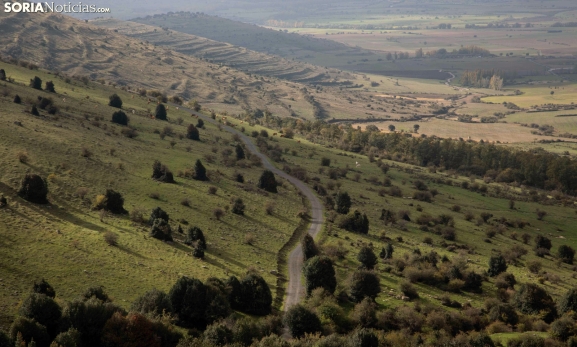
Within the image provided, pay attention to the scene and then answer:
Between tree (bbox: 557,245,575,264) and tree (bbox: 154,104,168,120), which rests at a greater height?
tree (bbox: 154,104,168,120)

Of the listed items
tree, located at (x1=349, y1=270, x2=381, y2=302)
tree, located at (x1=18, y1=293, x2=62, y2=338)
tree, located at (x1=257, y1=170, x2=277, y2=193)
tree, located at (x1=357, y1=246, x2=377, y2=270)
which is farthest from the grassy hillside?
tree, located at (x1=357, y1=246, x2=377, y2=270)

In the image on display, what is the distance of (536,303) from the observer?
163ft

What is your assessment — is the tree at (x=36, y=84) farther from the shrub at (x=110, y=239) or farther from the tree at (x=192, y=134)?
the shrub at (x=110, y=239)

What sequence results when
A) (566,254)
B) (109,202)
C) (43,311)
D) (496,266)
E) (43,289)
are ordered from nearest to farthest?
1. (43,311)
2. (43,289)
3. (496,266)
4. (109,202)
5. (566,254)

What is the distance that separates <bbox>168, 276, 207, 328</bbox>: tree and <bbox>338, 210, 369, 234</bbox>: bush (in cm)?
3514

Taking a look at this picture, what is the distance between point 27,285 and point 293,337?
764 inches

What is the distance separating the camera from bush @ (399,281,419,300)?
5147 cm

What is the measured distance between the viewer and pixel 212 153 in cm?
10588

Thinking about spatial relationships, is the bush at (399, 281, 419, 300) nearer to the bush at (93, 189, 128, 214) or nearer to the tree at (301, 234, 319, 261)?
the tree at (301, 234, 319, 261)

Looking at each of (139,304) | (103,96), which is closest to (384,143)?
(103,96)

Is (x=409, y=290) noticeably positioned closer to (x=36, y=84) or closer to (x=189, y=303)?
(x=189, y=303)

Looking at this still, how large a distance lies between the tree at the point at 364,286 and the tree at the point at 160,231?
1959 cm

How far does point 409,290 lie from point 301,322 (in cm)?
1500

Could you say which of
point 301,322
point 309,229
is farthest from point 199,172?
point 301,322
